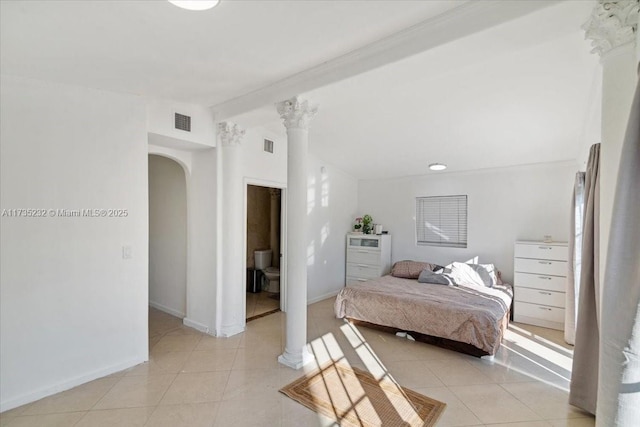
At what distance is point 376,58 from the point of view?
7.54 ft

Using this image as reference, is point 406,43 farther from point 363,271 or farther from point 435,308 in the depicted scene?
point 363,271

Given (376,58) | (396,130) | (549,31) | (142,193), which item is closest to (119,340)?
(142,193)

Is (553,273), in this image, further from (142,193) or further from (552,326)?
(142,193)

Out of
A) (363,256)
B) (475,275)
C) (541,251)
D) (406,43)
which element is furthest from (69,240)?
(541,251)

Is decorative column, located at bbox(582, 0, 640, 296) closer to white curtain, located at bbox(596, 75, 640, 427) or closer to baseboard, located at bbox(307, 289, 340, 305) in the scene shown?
white curtain, located at bbox(596, 75, 640, 427)

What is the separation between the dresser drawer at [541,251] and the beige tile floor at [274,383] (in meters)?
0.99

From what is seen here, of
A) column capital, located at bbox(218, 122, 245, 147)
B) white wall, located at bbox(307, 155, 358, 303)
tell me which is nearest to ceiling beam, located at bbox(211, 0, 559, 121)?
column capital, located at bbox(218, 122, 245, 147)

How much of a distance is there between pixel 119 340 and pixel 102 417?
816 millimetres

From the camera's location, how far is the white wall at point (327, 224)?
513 cm

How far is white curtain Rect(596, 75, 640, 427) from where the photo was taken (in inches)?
44.5

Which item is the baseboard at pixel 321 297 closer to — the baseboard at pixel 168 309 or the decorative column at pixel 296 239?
the baseboard at pixel 168 309

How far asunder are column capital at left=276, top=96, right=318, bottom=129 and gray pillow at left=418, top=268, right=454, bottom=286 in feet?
10.1

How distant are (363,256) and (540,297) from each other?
2.73 metres

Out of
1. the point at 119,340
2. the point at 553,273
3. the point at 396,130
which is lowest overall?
the point at 119,340
